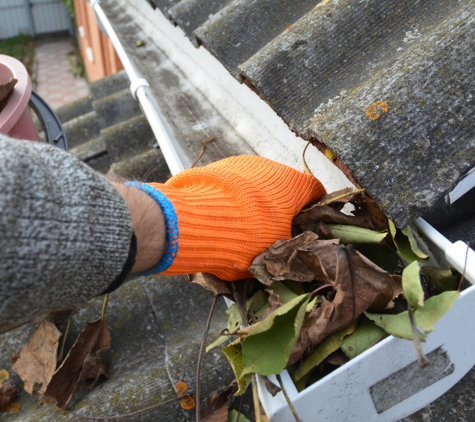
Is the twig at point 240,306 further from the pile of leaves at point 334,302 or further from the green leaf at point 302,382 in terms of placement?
the green leaf at point 302,382

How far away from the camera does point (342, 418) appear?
0.79 m

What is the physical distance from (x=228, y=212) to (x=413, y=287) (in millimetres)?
347

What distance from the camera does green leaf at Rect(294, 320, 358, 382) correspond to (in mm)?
778

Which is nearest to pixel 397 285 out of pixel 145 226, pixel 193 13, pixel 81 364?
pixel 145 226

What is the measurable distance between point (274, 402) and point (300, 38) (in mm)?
825

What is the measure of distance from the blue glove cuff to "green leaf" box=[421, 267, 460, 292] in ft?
1.44

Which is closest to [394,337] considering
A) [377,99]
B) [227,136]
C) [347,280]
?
[347,280]

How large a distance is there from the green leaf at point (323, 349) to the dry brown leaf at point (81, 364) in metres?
0.59

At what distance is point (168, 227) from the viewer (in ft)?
2.72

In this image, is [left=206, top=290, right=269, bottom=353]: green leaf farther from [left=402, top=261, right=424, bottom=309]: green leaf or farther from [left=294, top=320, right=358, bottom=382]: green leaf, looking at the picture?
[left=402, top=261, right=424, bottom=309]: green leaf

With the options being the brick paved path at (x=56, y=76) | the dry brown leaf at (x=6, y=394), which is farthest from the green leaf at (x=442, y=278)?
the brick paved path at (x=56, y=76)

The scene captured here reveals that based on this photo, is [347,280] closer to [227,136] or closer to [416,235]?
[416,235]

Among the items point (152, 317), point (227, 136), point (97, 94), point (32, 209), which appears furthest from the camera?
point (97, 94)

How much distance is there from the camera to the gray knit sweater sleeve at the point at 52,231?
0.61 meters
